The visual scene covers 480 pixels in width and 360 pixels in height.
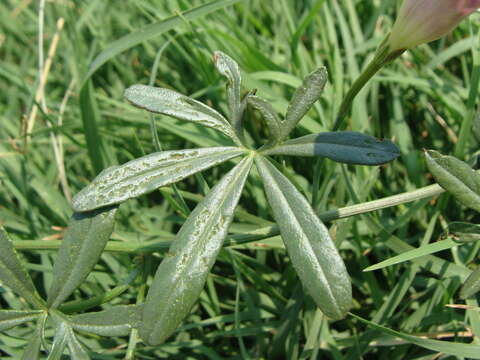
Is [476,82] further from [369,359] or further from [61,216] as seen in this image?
[61,216]

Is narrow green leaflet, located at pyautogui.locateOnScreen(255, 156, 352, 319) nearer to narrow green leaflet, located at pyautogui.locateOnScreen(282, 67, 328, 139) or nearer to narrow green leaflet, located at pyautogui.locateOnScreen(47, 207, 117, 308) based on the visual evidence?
narrow green leaflet, located at pyautogui.locateOnScreen(282, 67, 328, 139)

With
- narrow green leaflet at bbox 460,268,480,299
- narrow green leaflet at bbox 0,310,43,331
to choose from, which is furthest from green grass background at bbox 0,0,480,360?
narrow green leaflet at bbox 460,268,480,299

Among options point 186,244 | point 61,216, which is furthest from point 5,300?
point 186,244

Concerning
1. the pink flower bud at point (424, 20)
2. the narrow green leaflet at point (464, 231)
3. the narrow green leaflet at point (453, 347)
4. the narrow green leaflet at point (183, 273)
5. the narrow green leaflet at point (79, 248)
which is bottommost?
the narrow green leaflet at point (453, 347)

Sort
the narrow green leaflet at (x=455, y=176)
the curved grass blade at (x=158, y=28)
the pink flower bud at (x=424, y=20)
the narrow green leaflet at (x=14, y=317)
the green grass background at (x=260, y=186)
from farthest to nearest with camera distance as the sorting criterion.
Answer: the curved grass blade at (x=158, y=28) → the green grass background at (x=260, y=186) → the narrow green leaflet at (x=14, y=317) → the narrow green leaflet at (x=455, y=176) → the pink flower bud at (x=424, y=20)

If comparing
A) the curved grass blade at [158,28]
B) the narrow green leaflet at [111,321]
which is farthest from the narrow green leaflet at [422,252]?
the curved grass blade at [158,28]

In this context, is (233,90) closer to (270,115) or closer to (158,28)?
(270,115)

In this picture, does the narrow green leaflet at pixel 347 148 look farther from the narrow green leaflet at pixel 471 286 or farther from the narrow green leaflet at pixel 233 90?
the narrow green leaflet at pixel 471 286
